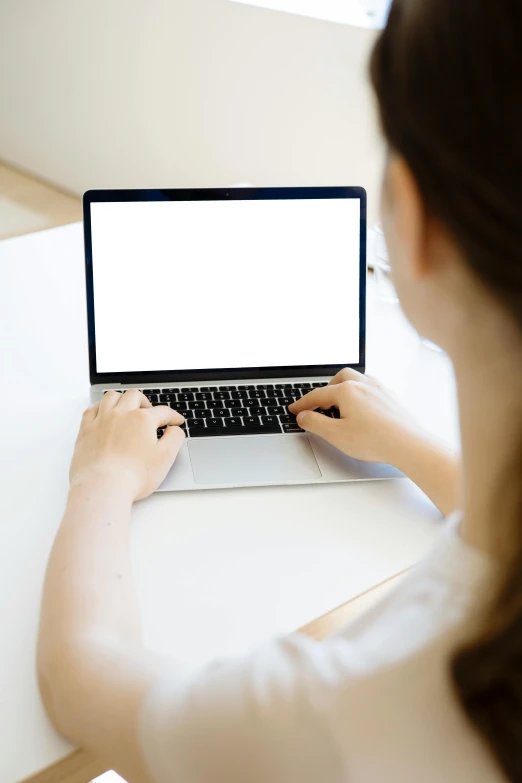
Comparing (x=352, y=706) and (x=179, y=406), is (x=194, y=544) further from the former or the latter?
(x=352, y=706)

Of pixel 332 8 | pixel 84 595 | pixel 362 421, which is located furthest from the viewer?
pixel 332 8

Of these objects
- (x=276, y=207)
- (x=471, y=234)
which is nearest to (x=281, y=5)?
(x=276, y=207)

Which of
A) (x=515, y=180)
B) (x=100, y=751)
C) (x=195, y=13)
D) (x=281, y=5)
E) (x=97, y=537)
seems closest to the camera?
(x=515, y=180)

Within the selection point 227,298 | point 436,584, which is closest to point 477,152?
point 436,584

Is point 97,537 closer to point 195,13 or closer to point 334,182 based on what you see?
point 334,182

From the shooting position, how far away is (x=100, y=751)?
0.50 metres

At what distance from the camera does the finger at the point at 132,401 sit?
81cm

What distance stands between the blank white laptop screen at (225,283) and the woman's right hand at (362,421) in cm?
10

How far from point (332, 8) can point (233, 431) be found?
108cm

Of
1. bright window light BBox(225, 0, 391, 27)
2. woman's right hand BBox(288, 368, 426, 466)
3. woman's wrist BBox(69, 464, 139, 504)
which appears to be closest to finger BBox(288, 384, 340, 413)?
woman's right hand BBox(288, 368, 426, 466)

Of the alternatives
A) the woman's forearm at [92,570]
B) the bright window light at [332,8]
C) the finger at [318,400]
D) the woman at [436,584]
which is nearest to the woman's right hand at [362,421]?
the finger at [318,400]

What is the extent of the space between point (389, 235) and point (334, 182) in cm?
129

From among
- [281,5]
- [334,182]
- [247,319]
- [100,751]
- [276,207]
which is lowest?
[100,751]

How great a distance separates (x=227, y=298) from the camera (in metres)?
0.92
